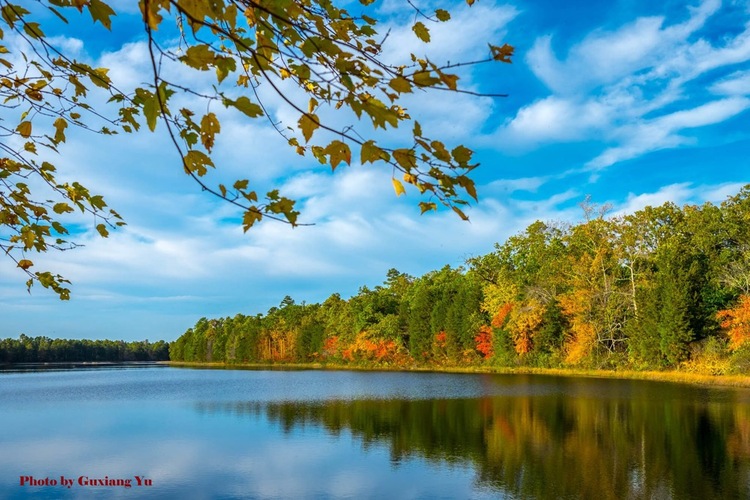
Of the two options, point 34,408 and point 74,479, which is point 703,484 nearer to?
point 74,479

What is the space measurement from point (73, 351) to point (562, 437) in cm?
→ 15643

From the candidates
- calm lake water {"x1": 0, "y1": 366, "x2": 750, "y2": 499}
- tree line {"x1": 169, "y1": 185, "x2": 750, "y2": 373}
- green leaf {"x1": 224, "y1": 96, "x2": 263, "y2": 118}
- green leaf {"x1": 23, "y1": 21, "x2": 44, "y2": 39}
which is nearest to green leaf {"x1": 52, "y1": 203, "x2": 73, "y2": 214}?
green leaf {"x1": 23, "y1": 21, "x2": 44, "y2": 39}

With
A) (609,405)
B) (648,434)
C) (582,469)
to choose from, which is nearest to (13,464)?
(582,469)

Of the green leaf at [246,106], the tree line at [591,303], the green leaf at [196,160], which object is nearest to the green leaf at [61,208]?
the green leaf at [196,160]

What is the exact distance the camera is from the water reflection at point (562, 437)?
36.8 ft

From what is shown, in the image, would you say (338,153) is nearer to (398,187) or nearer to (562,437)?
(398,187)

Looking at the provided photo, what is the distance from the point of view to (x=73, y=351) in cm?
14612

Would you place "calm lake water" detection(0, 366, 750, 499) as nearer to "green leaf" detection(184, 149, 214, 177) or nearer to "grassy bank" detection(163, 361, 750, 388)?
"grassy bank" detection(163, 361, 750, 388)

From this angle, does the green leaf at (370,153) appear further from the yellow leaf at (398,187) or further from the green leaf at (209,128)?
the green leaf at (209,128)

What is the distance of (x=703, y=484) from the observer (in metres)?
10.9

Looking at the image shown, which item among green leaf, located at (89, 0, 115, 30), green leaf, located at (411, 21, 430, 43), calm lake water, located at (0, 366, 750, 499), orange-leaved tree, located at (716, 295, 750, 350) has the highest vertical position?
green leaf, located at (411, 21, 430, 43)

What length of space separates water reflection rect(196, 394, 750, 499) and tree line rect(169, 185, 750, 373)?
50.6 ft

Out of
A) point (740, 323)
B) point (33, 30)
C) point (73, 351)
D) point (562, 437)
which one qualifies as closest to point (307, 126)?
point (33, 30)

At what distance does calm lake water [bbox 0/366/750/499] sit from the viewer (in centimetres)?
1139
